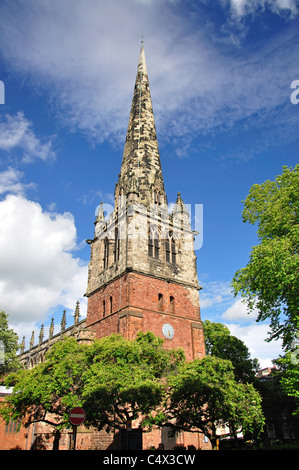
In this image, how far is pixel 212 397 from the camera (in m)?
15.8

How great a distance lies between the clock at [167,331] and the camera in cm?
2411

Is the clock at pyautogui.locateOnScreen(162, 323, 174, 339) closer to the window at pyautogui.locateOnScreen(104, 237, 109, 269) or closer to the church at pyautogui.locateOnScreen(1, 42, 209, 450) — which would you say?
the church at pyautogui.locateOnScreen(1, 42, 209, 450)

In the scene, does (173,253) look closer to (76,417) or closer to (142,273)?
(142,273)

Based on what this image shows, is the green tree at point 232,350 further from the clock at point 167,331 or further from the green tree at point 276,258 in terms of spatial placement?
the green tree at point 276,258

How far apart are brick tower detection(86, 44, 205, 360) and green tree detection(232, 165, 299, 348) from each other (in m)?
8.08

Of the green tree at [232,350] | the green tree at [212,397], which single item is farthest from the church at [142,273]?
the green tree at [232,350]

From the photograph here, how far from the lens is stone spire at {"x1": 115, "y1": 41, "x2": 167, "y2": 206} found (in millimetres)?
30453

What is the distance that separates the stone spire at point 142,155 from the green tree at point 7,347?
1569 centimetres

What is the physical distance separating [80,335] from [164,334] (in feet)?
19.0

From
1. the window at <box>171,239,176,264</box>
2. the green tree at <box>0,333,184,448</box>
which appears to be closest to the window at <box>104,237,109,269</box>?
the window at <box>171,239,176,264</box>

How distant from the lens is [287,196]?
658 inches
